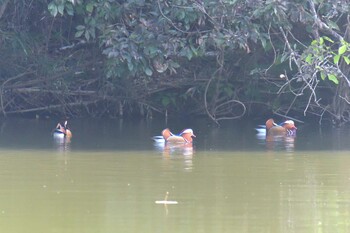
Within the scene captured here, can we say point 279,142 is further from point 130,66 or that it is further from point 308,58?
point 130,66

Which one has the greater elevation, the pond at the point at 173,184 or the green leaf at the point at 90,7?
the green leaf at the point at 90,7

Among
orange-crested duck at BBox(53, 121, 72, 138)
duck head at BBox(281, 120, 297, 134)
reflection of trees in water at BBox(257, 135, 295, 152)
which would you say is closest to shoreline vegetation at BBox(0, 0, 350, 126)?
duck head at BBox(281, 120, 297, 134)

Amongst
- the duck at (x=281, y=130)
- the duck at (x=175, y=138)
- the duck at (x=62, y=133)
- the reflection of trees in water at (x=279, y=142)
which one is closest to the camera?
the reflection of trees in water at (x=279, y=142)

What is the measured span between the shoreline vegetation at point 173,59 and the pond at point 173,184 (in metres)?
1.38

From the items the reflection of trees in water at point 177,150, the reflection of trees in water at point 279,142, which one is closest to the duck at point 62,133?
the reflection of trees in water at point 177,150

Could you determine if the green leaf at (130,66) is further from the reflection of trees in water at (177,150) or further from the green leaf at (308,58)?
the green leaf at (308,58)

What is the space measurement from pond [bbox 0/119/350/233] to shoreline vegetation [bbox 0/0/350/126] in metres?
1.38

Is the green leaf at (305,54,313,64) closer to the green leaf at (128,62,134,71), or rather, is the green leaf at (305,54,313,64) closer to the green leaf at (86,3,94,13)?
the green leaf at (128,62,134,71)

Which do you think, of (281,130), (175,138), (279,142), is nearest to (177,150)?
(175,138)

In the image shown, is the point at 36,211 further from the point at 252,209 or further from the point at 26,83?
the point at 26,83

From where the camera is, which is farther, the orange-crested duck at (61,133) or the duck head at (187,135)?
the orange-crested duck at (61,133)

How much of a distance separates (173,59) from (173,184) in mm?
7051

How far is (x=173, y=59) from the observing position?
17.3 m

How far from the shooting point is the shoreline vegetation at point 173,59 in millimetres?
15180
